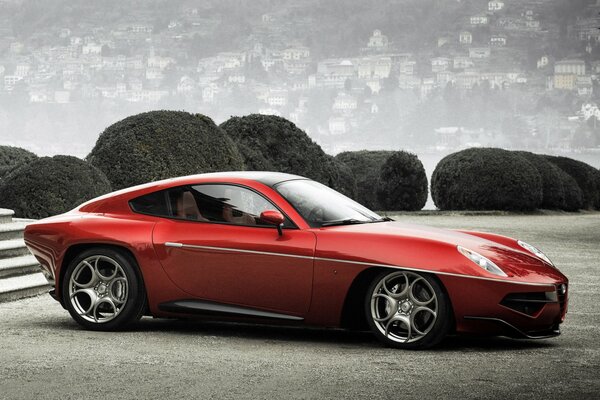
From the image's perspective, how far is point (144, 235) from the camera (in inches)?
333

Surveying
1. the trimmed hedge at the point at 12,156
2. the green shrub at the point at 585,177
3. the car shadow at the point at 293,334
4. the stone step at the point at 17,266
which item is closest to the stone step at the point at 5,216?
the stone step at the point at 17,266

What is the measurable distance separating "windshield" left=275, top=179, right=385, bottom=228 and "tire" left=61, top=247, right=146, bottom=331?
1343 millimetres

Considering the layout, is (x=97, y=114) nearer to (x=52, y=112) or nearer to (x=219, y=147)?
(x=52, y=112)

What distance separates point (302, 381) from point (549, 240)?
13.8 m

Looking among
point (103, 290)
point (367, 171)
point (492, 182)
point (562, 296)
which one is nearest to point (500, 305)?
point (562, 296)

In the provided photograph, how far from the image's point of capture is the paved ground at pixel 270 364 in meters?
6.34

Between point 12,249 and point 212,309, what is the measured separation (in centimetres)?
425

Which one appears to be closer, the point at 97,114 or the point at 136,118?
the point at 136,118

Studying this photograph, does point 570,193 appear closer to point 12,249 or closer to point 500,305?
point 12,249

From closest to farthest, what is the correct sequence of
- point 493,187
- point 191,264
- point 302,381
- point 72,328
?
point 302,381 < point 191,264 < point 72,328 < point 493,187

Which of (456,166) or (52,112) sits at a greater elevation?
(52,112)

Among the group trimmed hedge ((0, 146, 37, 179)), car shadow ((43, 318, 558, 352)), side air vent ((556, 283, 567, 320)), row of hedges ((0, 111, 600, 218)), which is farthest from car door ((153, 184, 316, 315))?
trimmed hedge ((0, 146, 37, 179))

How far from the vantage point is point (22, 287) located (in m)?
10.9

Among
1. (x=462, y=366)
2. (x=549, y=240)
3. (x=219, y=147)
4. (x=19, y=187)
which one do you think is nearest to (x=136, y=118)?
(x=219, y=147)
